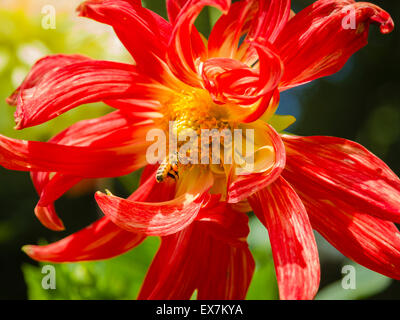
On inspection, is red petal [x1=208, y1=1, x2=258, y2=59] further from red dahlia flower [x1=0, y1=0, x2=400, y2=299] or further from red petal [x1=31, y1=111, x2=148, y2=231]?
red petal [x1=31, y1=111, x2=148, y2=231]

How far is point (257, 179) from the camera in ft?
2.06

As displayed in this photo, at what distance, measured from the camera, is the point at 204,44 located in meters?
0.75

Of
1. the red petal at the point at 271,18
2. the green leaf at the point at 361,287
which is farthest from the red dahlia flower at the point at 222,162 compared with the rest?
the green leaf at the point at 361,287

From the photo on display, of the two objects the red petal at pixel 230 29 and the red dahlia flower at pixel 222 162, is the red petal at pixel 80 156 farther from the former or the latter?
the red petal at pixel 230 29

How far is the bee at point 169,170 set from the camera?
2.42 feet

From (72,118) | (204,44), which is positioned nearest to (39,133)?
(72,118)

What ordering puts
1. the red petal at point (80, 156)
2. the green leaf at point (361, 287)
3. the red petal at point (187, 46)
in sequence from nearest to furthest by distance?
1. the red petal at point (187, 46)
2. the red petal at point (80, 156)
3. the green leaf at point (361, 287)

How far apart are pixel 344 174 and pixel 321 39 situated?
0.57 feet

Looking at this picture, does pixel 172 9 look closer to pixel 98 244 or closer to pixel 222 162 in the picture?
pixel 222 162

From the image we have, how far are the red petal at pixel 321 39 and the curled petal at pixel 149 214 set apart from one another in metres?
0.21

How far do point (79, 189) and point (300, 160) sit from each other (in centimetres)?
59

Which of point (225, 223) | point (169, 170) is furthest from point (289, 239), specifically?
point (169, 170)

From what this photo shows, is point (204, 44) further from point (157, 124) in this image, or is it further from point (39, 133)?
point (39, 133)

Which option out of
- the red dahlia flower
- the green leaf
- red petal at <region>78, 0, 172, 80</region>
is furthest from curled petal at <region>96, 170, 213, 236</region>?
the green leaf
